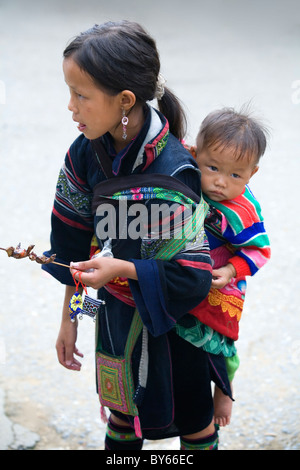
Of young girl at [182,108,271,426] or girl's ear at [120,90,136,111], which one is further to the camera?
young girl at [182,108,271,426]

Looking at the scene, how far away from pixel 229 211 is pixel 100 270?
1.43 ft

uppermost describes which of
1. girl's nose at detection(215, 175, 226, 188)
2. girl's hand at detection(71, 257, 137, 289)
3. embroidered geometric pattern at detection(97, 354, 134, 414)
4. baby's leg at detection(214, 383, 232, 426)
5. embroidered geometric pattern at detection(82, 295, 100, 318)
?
girl's nose at detection(215, 175, 226, 188)

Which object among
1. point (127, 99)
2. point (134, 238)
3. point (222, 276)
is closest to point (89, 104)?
point (127, 99)

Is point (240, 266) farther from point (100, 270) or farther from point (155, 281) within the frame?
point (100, 270)

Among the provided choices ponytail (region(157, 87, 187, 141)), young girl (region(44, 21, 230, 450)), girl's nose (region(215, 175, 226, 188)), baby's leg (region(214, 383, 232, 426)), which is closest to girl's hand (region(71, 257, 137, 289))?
young girl (region(44, 21, 230, 450))

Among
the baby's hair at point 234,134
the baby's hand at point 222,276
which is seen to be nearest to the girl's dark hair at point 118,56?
the baby's hair at point 234,134

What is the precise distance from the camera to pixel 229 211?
174 centimetres

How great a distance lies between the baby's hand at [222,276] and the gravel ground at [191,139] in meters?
Answer: 0.46

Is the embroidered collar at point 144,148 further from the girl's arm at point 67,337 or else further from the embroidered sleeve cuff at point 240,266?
the girl's arm at point 67,337

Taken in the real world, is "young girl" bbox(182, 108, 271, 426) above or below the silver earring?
below

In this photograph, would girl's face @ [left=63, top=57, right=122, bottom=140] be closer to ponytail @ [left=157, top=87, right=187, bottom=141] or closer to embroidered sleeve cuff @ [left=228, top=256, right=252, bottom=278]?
ponytail @ [left=157, top=87, right=187, bottom=141]

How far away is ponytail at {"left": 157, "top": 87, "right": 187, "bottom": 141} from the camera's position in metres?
1.75

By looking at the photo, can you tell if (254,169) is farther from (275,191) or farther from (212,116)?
(275,191)

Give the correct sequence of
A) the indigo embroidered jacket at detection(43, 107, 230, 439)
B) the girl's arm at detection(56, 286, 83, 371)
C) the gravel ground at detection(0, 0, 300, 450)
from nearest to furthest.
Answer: the indigo embroidered jacket at detection(43, 107, 230, 439)
the girl's arm at detection(56, 286, 83, 371)
the gravel ground at detection(0, 0, 300, 450)
